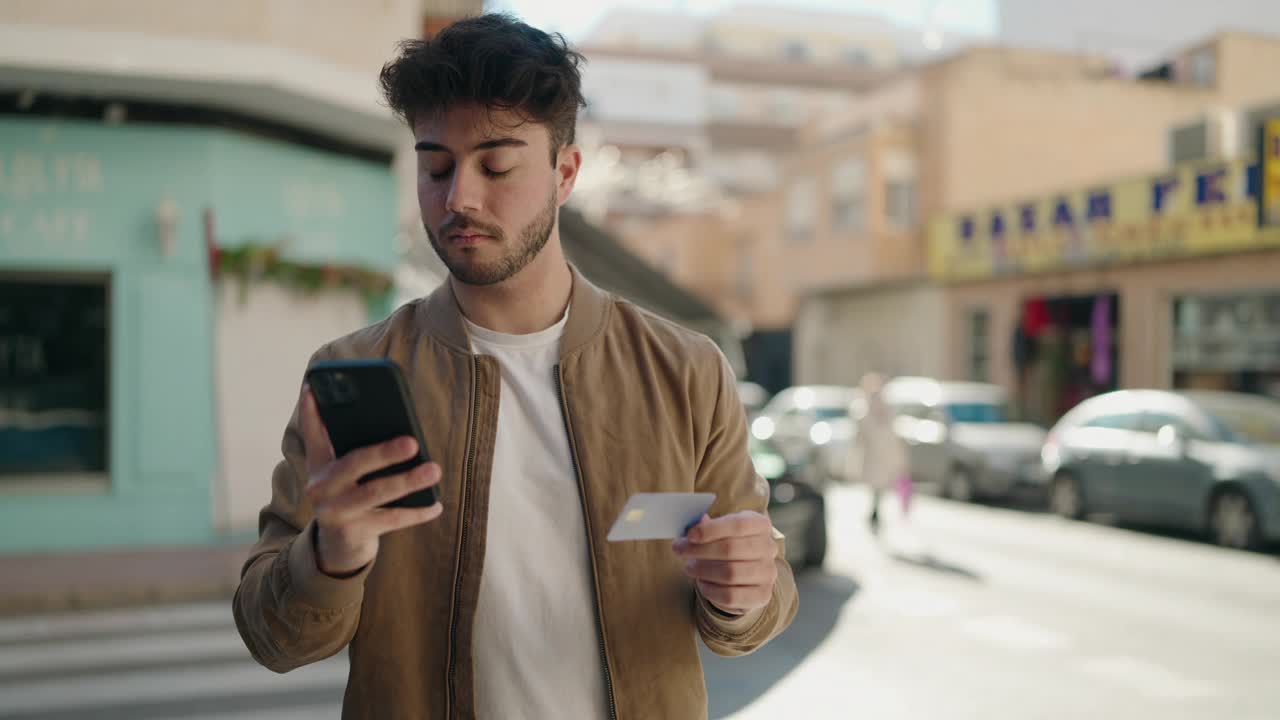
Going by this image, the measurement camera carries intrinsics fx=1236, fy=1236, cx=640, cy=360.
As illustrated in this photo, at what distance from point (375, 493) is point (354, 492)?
32 millimetres

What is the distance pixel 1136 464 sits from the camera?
14.3 meters

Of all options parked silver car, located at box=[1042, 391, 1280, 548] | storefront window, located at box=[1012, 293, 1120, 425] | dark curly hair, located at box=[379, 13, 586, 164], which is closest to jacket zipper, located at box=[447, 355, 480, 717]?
dark curly hair, located at box=[379, 13, 586, 164]

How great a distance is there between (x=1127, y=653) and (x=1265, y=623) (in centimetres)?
169

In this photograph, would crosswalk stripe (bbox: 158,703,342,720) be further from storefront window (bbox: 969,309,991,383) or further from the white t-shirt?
storefront window (bbox: 969,309,991,383)

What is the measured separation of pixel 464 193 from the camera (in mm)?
1944

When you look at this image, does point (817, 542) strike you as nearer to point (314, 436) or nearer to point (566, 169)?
point (566, 169)

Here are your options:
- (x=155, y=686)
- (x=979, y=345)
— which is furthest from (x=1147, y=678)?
(x=979, y=345)

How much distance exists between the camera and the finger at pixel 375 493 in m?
1.64

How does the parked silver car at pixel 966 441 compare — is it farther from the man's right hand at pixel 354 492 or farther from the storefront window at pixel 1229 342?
the man's right hand at pixel 354 492

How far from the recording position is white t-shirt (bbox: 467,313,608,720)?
6.39 feet

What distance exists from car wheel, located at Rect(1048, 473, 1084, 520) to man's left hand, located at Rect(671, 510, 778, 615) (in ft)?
47.6

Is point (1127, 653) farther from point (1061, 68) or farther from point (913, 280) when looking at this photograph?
point (1061, 68)

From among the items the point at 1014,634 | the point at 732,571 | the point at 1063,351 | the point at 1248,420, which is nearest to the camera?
the point at 732,571

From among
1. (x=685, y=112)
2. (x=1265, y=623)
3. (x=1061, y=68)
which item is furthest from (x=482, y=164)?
(x=685, y=112)
